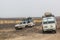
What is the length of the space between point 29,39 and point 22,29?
598 inches

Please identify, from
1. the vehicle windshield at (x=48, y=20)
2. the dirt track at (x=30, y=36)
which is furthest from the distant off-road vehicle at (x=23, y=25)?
A: the vehicle windshield at (x=48, y=20)

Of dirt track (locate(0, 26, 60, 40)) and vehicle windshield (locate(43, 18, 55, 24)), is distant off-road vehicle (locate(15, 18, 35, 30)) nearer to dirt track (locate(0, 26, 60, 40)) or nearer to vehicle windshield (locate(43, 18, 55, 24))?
dirt track (locate(0, 26, 60, 40))

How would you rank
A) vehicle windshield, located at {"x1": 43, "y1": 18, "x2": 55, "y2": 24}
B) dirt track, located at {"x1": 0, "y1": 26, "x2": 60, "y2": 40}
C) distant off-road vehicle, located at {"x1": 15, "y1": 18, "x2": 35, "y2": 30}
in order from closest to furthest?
dirt track, located at {"x1": 0, "y1": 26, "x2": 60, "y2": 40}
vehicle windshield, located at {"x1": 43, "y1": 18, "x2": 55, "y2": 24}
distant off-road vehicle, located at {"x1": 15, "y1": 18, "x2": 35, "y2": 30}

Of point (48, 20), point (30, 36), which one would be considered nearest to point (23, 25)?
point (48, 20)

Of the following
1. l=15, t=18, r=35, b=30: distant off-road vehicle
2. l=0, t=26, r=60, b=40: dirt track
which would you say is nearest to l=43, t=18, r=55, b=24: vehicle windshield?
l=0, t=26, r=60, b=40: dirt track

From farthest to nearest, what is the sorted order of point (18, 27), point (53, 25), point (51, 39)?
1. point (18, 27)
2. point (53, 25)
3. point (51, 39)

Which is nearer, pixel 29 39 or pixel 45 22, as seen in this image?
pixel 29 39

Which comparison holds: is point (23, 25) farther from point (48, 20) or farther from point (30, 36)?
point (30, 36)

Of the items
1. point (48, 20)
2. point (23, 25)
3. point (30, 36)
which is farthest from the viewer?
point (23, 25)

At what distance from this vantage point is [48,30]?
36.7 m

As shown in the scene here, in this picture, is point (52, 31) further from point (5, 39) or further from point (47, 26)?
point (5, 39)

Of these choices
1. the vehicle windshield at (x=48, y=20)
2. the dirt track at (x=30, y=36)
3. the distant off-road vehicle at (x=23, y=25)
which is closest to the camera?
the dirt track at (x=30, y=36)

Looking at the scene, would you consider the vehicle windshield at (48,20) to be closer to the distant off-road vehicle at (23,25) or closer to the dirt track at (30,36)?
the dirt track at (30,36)

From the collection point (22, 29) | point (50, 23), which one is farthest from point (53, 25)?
point (22, 29)
